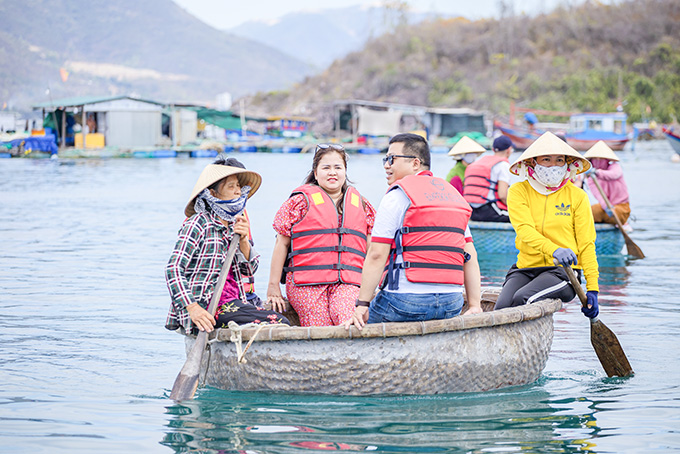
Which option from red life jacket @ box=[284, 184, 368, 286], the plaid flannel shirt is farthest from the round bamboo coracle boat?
red life jacket @ box=[284, 184, 368, 286]

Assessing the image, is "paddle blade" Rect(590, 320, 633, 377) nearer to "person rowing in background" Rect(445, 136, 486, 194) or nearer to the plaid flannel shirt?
the plaid flannel shirt

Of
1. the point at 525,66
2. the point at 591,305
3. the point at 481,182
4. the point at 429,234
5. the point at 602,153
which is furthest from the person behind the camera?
the point at 525,66

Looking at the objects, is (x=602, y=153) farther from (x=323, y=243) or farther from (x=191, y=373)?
(x=191, y=373)

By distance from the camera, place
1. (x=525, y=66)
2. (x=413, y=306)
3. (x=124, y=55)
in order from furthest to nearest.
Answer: (x=124, y=55), (x=525, y=66), (x=413, y=306)

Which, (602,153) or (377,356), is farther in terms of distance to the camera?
(602,153)

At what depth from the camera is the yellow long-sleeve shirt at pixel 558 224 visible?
5.77m

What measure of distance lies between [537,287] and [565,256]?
1.38ft

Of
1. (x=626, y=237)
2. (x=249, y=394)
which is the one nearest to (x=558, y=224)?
(x=249, y=394)

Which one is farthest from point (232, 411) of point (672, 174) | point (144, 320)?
point (672, 174)

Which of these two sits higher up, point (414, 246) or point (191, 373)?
point (414, 246)

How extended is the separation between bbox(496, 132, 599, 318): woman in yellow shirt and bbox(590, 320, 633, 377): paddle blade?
130 mm

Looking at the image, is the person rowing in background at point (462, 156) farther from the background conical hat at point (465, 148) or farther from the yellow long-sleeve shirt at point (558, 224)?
the yellow long-sleeve shirt at point (558, 224)

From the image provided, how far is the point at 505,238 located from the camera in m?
11.4

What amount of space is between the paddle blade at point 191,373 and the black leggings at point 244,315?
17 centimetres
